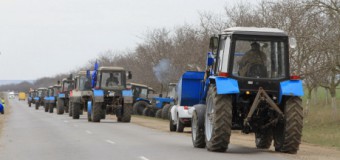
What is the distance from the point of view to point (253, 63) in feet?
58.9

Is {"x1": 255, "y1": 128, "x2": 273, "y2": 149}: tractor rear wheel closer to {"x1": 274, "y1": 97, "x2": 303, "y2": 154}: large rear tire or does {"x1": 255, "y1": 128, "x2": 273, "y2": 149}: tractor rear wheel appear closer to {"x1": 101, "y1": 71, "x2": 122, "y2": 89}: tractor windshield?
{"x1": 274, "y1": 97, "x2": 303, "y2": 154}: large rear tire

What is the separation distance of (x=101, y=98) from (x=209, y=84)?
20.1 meters

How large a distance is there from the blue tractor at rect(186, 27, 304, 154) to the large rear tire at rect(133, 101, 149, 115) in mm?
36695

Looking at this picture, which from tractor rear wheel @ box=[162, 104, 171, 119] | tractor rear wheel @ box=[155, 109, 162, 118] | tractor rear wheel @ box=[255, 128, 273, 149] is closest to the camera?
tractor rear wheel @ box=[255, 128, 273, 149]

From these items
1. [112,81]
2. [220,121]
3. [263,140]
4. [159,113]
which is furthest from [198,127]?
[159,113]

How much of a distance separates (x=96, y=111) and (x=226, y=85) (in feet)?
75.0

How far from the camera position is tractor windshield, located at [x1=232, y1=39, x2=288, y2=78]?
1783 centimetres

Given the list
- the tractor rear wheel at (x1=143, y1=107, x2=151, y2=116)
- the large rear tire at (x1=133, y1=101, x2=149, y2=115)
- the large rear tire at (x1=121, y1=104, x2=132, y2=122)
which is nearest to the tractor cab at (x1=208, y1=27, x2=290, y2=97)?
the large rear tire at (x1=121, y1=104, x2=132, y2=122)

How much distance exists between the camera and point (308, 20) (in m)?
36.0

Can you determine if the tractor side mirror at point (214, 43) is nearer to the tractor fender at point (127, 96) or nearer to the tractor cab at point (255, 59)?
the tractor cab at point (255, 59)

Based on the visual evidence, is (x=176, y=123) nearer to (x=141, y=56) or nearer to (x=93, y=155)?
(x=93, y=155)

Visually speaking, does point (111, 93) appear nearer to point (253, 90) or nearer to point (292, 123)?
point (253, 90)

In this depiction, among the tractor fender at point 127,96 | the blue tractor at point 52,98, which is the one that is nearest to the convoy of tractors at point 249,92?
the tractor fender at point 127,96

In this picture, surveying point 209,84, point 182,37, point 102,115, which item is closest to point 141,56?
point 182,37
